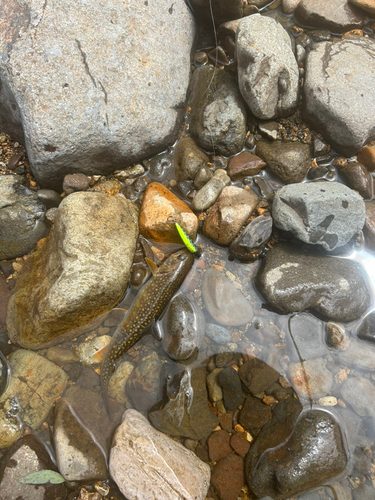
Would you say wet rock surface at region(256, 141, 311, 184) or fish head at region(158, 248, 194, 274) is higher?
wet rock surface at region(256, 141, 311, 184)

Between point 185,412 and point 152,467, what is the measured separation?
659 mm

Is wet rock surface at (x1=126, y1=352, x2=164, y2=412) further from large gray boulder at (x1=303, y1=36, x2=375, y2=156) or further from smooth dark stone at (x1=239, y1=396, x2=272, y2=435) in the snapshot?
large gray boulder at (x1=303, y1=36, x2=375, y2=156)

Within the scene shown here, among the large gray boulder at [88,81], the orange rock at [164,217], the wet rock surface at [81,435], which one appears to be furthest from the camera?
the orange rock at [164,217]

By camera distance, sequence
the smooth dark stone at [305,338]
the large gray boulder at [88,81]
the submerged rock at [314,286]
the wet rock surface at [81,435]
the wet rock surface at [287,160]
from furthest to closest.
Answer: the wet rock surface at [287,160] → the smooth dark stone at [305,338] → the submerged rock at [314,286] → the large gray boulder at [88,81] → the wet rock surface at [81,435]

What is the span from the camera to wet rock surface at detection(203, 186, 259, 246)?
13.9ft

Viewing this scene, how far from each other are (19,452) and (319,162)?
5412 mm

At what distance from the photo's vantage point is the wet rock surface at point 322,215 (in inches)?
154

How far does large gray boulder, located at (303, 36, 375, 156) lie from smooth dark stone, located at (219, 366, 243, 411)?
3.62 meters

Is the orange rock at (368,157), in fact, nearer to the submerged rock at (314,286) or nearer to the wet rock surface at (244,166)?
the wet rock surface at (244,166)

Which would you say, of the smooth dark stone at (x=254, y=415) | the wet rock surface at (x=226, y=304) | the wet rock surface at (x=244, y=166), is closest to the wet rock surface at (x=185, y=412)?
the smooth dark stone at (x=254, y=415)

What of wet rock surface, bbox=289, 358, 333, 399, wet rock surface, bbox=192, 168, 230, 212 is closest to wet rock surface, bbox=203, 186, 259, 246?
wet rock surface, bbox=192, 168, 230, 212

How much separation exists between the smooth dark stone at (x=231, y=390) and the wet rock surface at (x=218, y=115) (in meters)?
3.15

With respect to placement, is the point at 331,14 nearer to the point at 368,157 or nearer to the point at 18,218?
the point at 368,157

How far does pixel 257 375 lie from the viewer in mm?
3941
